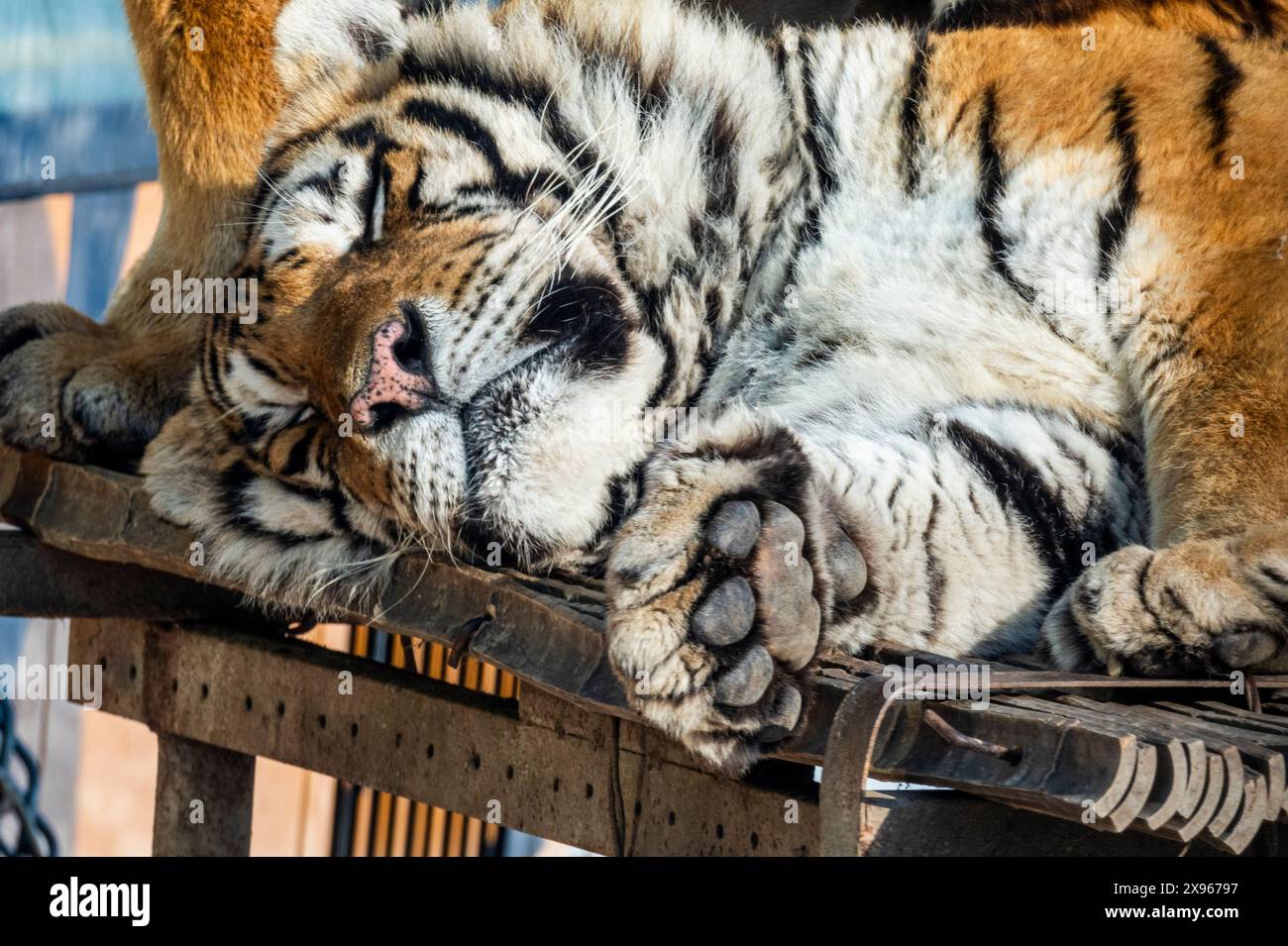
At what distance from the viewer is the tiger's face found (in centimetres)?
149

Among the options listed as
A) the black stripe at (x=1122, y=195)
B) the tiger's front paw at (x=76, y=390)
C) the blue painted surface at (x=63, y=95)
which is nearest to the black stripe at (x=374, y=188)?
the tiger's front paw at (x=76, y=390)

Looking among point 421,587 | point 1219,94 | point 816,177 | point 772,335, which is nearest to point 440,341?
point 421,587

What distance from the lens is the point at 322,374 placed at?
1.59 m

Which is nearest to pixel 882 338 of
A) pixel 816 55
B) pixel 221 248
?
pixel 816 55

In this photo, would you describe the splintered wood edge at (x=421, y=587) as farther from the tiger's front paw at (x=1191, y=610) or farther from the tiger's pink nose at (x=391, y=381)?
the tiger's front paw at (x=1191, y=610)

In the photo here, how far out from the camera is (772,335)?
1.73m

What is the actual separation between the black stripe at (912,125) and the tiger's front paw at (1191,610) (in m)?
0.60

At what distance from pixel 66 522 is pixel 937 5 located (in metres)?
1.52

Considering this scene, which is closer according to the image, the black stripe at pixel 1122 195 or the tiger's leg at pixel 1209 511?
the tiger's leg at pixel 1209 511

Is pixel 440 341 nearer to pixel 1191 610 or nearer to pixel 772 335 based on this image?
pixel 772 335

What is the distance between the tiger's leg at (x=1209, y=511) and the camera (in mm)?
1247

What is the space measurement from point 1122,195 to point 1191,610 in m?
0.52

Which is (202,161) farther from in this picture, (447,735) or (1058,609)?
(1058,609)

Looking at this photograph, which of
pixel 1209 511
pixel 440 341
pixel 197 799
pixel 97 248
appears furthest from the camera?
pixel 97 248
